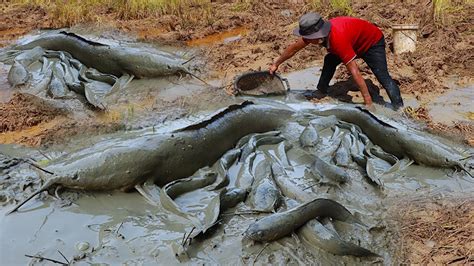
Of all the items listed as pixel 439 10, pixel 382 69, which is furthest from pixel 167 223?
pixel 439 10

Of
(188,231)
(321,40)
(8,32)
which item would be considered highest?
(321,40)

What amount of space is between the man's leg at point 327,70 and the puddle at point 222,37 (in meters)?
2.97

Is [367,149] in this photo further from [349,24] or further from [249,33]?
[249,33]

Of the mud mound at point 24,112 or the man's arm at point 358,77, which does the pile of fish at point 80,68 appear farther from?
the man's arm at point 358,77

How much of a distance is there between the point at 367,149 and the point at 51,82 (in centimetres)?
414

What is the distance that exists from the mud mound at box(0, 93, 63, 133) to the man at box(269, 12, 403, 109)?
2.66 m

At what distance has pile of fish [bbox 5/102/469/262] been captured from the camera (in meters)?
3.31

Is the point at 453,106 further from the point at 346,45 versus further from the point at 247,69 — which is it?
the point at 247,69

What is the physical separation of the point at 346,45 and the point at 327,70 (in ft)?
2.54

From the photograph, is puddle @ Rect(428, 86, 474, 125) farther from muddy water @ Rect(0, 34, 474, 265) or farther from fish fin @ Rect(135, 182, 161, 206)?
fish fin @ Rect(135, 182, 161, 206)

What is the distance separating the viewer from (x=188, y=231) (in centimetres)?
333

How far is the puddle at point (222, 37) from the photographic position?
29.2ft

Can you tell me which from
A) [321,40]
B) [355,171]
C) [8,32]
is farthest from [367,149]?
[8,32]

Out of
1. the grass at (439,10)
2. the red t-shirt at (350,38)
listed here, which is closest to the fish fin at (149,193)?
the red t-shirt at (350,38)
